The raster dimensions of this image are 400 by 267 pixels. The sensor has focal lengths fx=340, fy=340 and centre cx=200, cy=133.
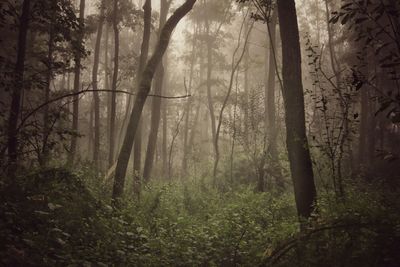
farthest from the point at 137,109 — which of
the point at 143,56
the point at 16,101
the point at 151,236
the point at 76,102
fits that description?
the point at 76,102

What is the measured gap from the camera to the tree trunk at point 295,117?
586cm

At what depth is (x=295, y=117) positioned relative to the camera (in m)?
6.09

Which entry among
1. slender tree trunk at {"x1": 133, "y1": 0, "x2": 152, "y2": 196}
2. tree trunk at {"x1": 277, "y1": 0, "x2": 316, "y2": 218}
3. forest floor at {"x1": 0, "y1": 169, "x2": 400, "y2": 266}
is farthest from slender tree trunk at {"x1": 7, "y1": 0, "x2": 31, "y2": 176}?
tree trunk at {"x1": 277, "y1": 0, "x2": 316, "y2": 218}

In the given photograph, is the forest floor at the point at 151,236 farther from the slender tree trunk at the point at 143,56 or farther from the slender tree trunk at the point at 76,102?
the slender tree trunk at the point at 143,56

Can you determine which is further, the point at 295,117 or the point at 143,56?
the point at 143,56

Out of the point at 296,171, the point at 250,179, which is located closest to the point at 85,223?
the point at 296,171

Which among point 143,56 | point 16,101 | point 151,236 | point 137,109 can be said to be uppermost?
point 143,56

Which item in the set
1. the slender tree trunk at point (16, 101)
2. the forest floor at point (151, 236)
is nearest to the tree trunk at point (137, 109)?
the forest floor at point (151, 236)

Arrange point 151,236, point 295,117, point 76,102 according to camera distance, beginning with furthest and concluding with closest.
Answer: point 76,102 → point 151,236 → point 295,117

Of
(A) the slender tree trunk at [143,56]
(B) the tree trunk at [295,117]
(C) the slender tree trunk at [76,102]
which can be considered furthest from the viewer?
(A) the slender tree trunk at [143,56]

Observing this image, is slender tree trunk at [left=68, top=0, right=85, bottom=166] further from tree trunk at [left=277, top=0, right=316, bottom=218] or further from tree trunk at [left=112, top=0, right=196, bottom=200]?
tree trunk at [left=277, top=0, right=316, bottom=218]

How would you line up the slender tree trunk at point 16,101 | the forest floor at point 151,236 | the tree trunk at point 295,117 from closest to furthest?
the forest floor at point 151,236 < the tree trunk at point 295,117 < the slender tree trunk at point 16,101

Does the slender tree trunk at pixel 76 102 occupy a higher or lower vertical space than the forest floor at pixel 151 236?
higher

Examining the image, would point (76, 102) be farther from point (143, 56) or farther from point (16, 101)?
point (16, 101)
